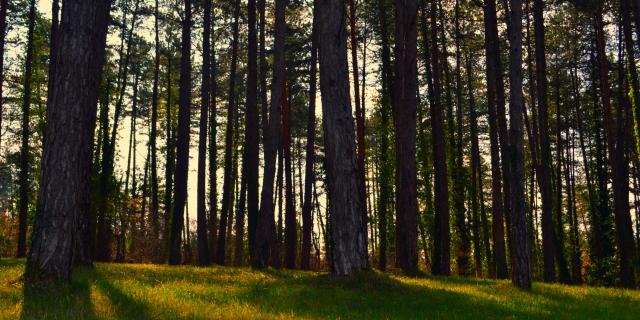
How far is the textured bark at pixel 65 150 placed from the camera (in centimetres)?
902

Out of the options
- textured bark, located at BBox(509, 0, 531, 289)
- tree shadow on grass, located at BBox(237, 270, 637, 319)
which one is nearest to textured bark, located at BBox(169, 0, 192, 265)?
tree shadow on grass, located at BBox(237, 270, 637, 319)

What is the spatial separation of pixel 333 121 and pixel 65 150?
5.13m

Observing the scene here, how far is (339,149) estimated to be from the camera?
37.2ft

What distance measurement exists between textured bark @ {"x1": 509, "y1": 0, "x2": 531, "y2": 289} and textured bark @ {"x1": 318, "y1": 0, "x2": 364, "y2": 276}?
458 centimetres

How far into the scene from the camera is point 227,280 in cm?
1293

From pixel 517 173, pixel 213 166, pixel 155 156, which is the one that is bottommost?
pixel 517 173

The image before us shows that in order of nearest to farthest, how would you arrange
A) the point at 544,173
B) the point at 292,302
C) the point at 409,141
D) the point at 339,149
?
the point at 292,302 < the point at 339,149 < the point at 409,141 < the point at 544,173

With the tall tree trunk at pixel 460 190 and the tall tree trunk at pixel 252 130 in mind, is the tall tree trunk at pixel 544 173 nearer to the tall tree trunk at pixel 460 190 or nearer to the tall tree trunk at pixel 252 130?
the tall tree trunk at pixel 460 190

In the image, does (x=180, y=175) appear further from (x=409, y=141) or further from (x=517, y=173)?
(x=517, y=173)

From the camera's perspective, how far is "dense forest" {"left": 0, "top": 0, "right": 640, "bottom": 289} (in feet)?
36.5

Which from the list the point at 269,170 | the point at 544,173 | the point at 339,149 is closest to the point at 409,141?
the point at 269,170

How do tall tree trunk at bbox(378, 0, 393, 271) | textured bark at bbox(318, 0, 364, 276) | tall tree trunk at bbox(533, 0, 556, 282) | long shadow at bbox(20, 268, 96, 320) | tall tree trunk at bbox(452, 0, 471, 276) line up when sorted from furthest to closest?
tall tree trunk at bbox(452, 0, 471, 276), tall tree trunk at bbox(378, 0, 393, 271), tall tree trunk at bbox(533, 0, 556, 282), textured bark at bbox(318, 0, 364, 276), long shadow at bbox(20, 268, 96, 320)

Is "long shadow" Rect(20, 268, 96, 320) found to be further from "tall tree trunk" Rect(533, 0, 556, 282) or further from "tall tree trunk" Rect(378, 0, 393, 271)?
"tall tree trunk" Rect(378, 0, 393, 271)

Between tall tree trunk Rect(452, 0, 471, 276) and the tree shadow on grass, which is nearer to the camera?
the tree shadow on grass
